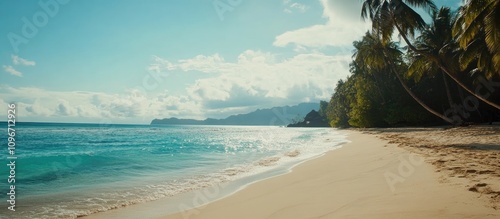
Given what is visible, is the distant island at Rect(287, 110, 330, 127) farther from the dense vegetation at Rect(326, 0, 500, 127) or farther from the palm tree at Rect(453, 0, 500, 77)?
the palm tree at Rect(453, 0, 500, 77)

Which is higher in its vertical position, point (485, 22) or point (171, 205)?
point (485, 22)

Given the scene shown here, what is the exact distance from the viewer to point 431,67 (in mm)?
29594

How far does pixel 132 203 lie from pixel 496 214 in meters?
6.86

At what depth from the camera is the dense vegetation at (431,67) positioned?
1576cm

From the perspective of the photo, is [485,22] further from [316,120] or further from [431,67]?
[316,120]

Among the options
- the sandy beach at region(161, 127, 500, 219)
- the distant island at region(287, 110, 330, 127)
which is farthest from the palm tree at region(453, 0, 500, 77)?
the distant island at region(287, 110, 330, 127)

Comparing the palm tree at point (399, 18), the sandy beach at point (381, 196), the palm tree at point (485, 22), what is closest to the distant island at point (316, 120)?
the palm tree at point (399, 18)

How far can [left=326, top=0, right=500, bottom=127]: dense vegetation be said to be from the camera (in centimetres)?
1576

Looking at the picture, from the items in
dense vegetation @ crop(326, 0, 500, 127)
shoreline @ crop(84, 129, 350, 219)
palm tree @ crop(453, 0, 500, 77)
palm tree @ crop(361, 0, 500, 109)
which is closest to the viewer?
shoreline @ crop(84, 129, 350, 219)

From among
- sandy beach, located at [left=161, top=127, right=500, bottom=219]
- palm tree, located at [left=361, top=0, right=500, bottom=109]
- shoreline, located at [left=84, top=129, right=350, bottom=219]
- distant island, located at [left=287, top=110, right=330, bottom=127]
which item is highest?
palm tree, located at [left=361, top=0, right=500, bottom=109]

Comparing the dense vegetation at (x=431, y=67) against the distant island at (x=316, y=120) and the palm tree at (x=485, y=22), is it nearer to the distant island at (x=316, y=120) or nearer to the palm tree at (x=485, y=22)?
the palm tree at (x=485, y=22)

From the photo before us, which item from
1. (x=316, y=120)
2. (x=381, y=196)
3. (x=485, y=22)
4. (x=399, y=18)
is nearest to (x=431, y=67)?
(x=399, y=18)

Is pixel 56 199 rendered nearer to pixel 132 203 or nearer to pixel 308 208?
pixel 132 203

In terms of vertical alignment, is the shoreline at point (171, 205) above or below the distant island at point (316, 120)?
below
